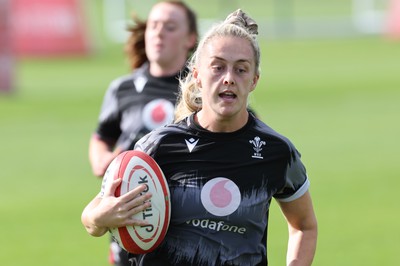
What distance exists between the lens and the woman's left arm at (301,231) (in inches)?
223

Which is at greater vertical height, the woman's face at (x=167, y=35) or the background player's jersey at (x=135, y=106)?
the woman's face at (x=167, y=35)

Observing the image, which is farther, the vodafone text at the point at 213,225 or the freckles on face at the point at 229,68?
the vodafone text at the point at 213,225

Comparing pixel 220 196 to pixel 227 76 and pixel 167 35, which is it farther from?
pixel 167 35

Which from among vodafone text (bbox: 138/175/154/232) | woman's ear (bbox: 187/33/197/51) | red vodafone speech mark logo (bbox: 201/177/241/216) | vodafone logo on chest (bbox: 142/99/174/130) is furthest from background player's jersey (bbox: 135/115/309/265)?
woman's ear (bbox: 187/33/197/51)

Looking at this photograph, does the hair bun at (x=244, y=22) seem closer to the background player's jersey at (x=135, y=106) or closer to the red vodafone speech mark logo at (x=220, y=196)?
the red vodafone speech mark logo at (x=220, y=196)

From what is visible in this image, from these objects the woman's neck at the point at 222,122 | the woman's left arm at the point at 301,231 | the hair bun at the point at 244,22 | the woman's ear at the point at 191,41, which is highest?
the hair bun at the point at 244,22

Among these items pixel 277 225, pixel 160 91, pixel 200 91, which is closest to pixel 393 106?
pixel 277 225

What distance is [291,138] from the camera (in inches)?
695

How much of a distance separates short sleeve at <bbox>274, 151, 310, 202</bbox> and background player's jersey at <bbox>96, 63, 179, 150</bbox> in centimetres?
261

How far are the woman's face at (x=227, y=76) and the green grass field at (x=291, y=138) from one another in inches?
206

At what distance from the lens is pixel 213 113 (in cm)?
548

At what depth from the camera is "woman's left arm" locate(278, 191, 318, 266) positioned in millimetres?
5663

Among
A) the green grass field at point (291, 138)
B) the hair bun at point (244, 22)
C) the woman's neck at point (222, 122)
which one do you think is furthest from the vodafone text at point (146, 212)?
the green grass field at point (291, 138)

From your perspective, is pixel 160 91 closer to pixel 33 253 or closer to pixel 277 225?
pixel 33 253
